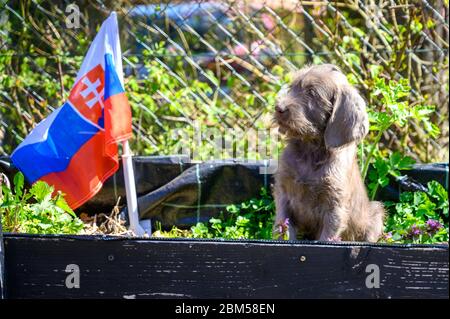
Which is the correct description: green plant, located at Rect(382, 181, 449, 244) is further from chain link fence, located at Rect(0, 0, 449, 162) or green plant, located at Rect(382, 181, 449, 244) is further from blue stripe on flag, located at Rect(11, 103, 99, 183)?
blue stripe on flag, located at Rect(11, 103, 99, 183)

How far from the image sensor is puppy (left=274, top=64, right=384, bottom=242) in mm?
4258

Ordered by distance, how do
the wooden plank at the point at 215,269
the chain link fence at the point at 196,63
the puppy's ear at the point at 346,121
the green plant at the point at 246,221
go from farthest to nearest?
the chain link fence at the point at 196,63
the green plant at the point at 246,221
the puppy's ear at the point at 346,121
the wooden plank at the point at 215,269

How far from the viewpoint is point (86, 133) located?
4.30 m

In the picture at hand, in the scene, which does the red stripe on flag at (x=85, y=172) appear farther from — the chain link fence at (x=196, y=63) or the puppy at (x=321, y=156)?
the chain link fence at (x=196, y=63)

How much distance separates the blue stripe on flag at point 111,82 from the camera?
428 cm

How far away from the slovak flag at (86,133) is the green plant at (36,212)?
0.23 m

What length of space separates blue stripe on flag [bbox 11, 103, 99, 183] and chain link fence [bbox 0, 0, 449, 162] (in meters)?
1.69

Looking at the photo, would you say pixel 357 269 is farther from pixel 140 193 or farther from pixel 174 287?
pixel 140 193

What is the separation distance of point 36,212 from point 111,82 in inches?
31.3

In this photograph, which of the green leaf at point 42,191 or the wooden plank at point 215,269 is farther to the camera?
the green leaf at point 42,191

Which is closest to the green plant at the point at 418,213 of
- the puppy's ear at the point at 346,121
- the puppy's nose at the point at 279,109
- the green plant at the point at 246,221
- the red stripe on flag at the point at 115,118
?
the puppy's ear at the point at 346,121

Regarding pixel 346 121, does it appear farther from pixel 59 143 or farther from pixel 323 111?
pixel 59 143

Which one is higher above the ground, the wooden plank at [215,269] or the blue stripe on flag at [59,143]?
the blue stripe on flag at [59,143]


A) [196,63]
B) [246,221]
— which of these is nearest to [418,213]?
[246,221]
